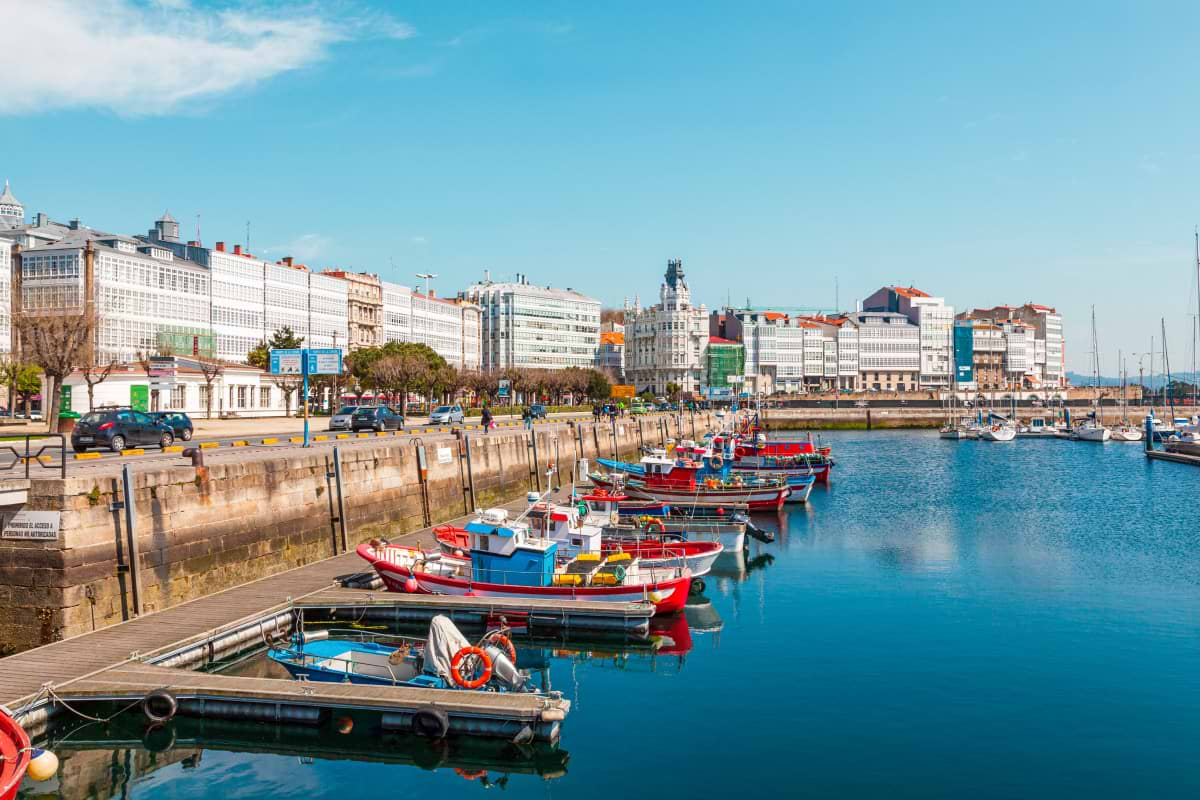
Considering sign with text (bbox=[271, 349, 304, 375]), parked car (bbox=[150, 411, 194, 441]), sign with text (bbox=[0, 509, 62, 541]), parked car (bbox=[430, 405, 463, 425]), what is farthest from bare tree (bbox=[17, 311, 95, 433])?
sign with text (bbox=[0, 509, 62, 541])

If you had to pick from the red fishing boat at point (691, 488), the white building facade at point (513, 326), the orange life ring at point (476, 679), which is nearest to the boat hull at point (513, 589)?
the orange life ring at point (476, 679)

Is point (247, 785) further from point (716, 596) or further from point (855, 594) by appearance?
point (855, 594)

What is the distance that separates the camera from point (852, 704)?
70.7ft

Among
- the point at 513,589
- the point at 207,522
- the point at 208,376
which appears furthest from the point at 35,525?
the point at 208,376

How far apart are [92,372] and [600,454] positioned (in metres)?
32.4

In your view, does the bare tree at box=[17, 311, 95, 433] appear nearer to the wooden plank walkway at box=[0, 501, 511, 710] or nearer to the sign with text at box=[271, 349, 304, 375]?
the sign with text at box=[271, 349, 304, 375]

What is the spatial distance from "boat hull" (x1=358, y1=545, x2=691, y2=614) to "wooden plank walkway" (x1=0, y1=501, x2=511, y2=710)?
1.59m

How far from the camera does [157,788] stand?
56.9 ft

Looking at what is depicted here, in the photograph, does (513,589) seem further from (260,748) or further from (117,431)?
(117,431)

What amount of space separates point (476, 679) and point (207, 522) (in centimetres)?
1019

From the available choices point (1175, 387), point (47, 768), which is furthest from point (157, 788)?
point (1175, 387)

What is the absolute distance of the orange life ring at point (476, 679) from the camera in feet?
65.8

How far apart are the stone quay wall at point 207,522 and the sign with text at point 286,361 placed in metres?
4.40

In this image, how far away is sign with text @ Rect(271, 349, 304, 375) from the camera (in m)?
44.0
